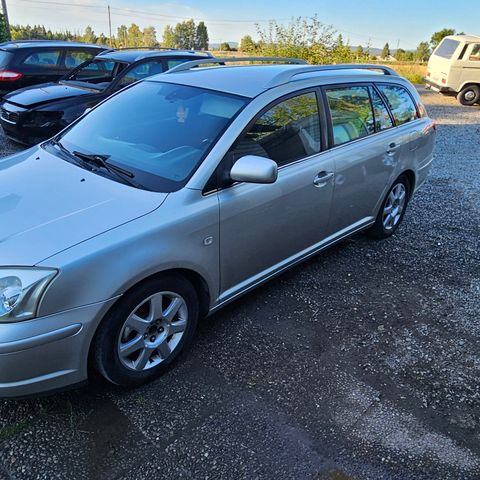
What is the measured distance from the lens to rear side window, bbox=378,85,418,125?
170 inches

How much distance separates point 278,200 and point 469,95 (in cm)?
1402

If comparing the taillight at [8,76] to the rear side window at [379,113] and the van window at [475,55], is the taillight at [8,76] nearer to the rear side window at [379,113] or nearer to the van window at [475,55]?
the rear side window at [379,113]

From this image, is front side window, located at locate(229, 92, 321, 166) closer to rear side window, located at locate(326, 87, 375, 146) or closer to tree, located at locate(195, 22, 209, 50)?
rear side window, located at locate(326, 87, 375, 146)

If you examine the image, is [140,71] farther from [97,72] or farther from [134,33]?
[134,33]

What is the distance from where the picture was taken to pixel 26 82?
8.60m

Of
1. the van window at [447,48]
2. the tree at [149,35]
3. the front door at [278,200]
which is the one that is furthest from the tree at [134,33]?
the front door at [278,200]

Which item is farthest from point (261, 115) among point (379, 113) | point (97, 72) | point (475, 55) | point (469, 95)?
point (469, 95)

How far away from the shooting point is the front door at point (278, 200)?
9.26ft

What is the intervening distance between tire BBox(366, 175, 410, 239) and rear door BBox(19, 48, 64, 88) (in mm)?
7247

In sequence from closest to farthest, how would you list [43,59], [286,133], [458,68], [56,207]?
[56,207], [286,133], [43,59], [458,68]

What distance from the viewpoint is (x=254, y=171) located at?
8.48 ft

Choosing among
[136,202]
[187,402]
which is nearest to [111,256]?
[136,202]

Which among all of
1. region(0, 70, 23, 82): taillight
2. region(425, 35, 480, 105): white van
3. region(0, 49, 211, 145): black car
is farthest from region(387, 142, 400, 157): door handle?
region(425, 35, 480, 105): white van

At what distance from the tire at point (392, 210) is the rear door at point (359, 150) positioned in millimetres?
223
